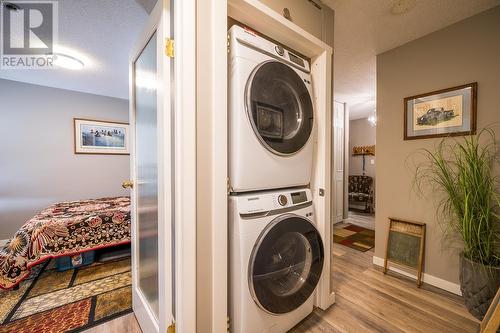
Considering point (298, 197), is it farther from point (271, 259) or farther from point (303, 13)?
point (303, 13)

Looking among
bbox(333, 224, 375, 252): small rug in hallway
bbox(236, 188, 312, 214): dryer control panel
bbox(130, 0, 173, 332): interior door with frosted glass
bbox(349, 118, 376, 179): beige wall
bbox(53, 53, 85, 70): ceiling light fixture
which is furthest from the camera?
bbox(349, 118, 376, 179): beige wall

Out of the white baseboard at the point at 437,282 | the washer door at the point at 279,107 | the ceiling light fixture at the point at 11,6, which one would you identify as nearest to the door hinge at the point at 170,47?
the washer door at the point at 279,107

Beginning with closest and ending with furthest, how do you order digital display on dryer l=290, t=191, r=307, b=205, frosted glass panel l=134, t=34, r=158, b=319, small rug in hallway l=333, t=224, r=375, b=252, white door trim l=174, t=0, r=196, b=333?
white door trim l=174, t=0, r=196, b=333
frosted glass panel l=134, t=34, r=158, b=319
digital display on dryer l=290, t=191, r=307, b=205
small rug in hallway l=333, t=224, r=375, b=252

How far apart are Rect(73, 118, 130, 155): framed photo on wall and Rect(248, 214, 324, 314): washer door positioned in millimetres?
3903

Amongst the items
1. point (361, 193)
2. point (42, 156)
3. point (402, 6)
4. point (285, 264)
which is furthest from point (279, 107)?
point (361, 193)

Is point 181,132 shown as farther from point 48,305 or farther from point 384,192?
point 384,192

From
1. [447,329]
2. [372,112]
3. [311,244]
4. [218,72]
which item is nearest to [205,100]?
[218,72]

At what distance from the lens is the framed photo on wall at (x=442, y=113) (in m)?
1.70

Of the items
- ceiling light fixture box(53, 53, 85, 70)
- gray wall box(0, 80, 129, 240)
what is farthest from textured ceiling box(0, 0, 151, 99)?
gray wall box(0, 80, 129, 240)

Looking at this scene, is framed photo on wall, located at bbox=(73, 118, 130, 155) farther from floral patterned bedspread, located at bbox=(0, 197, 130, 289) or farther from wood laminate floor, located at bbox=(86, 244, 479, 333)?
wood laminate floor, located at bbox=(86, 244, 479, 333)

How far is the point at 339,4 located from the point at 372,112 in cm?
395

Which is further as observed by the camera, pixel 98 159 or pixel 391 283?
pixel 98 159

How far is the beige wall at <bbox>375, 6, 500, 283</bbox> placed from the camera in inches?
64.0

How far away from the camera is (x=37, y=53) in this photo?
2.31m
